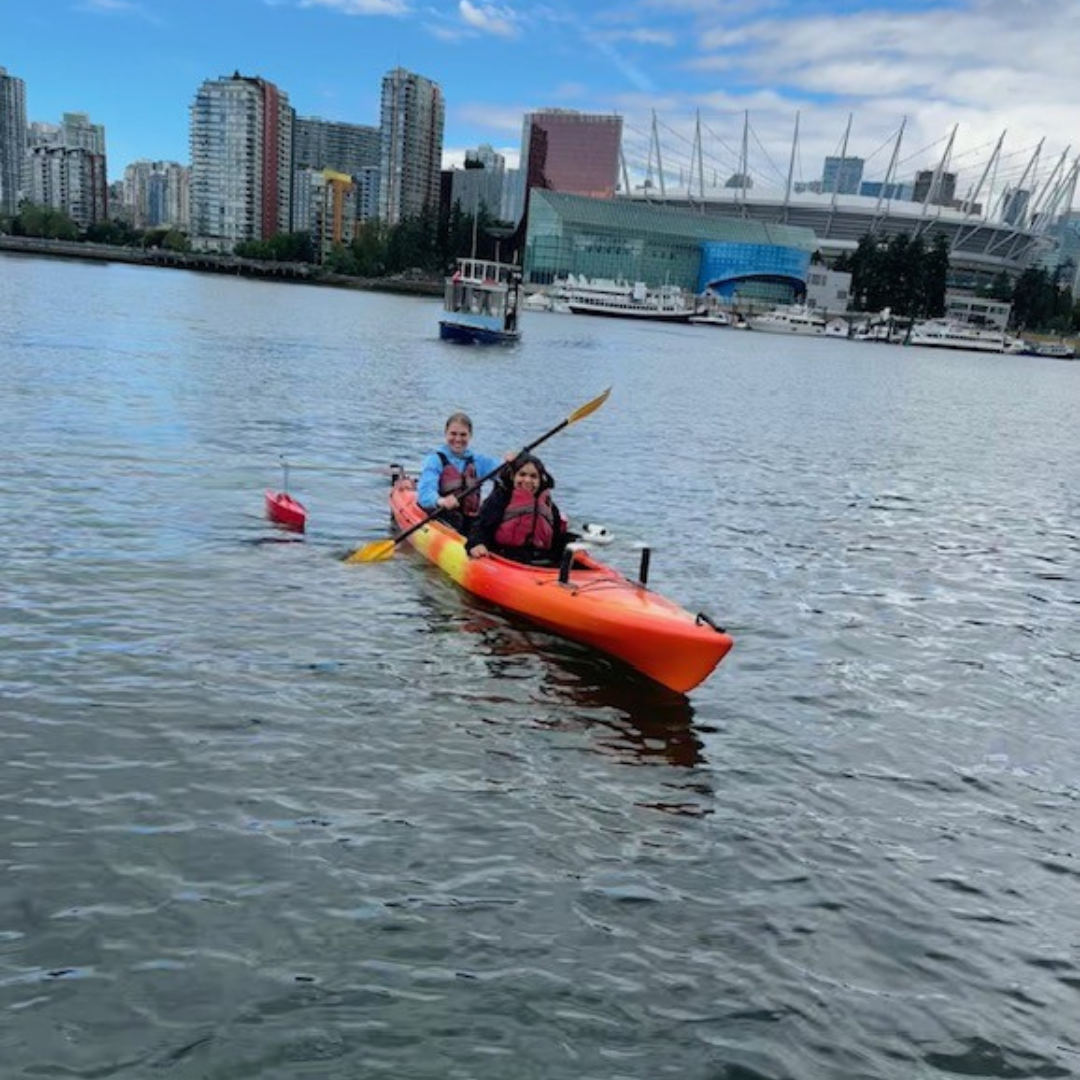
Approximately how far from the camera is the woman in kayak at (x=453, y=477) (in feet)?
44.4

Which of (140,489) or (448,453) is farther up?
(448,453)

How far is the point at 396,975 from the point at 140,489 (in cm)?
1319

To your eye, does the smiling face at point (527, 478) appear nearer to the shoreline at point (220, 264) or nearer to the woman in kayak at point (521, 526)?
the woman in kayak at point (521, 526)

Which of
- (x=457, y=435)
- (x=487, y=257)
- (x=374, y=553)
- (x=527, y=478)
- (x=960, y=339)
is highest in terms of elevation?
(x=487, y=257)

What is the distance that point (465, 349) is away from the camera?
2365 inches

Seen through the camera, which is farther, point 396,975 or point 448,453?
point 448,453

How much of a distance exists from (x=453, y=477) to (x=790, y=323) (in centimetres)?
14917

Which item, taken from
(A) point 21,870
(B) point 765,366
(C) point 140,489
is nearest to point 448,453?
(C) point 140,489

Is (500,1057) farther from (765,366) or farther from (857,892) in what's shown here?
(765,366)

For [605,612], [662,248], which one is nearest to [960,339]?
[662,248]

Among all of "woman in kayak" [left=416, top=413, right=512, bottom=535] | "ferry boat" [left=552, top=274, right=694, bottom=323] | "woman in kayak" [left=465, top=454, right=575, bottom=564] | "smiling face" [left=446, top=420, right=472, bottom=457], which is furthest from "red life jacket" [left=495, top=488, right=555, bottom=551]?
"ferry boat" [left=552, top=274, right=694, bottom=323]

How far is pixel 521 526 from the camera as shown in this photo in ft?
38.0

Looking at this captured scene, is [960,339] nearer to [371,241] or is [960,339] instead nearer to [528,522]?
[371,241]

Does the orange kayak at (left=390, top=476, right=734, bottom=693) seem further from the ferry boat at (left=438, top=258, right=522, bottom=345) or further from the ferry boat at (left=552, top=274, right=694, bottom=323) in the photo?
the ferry boat at (left=552, top=274, right=694, bottom=323)
